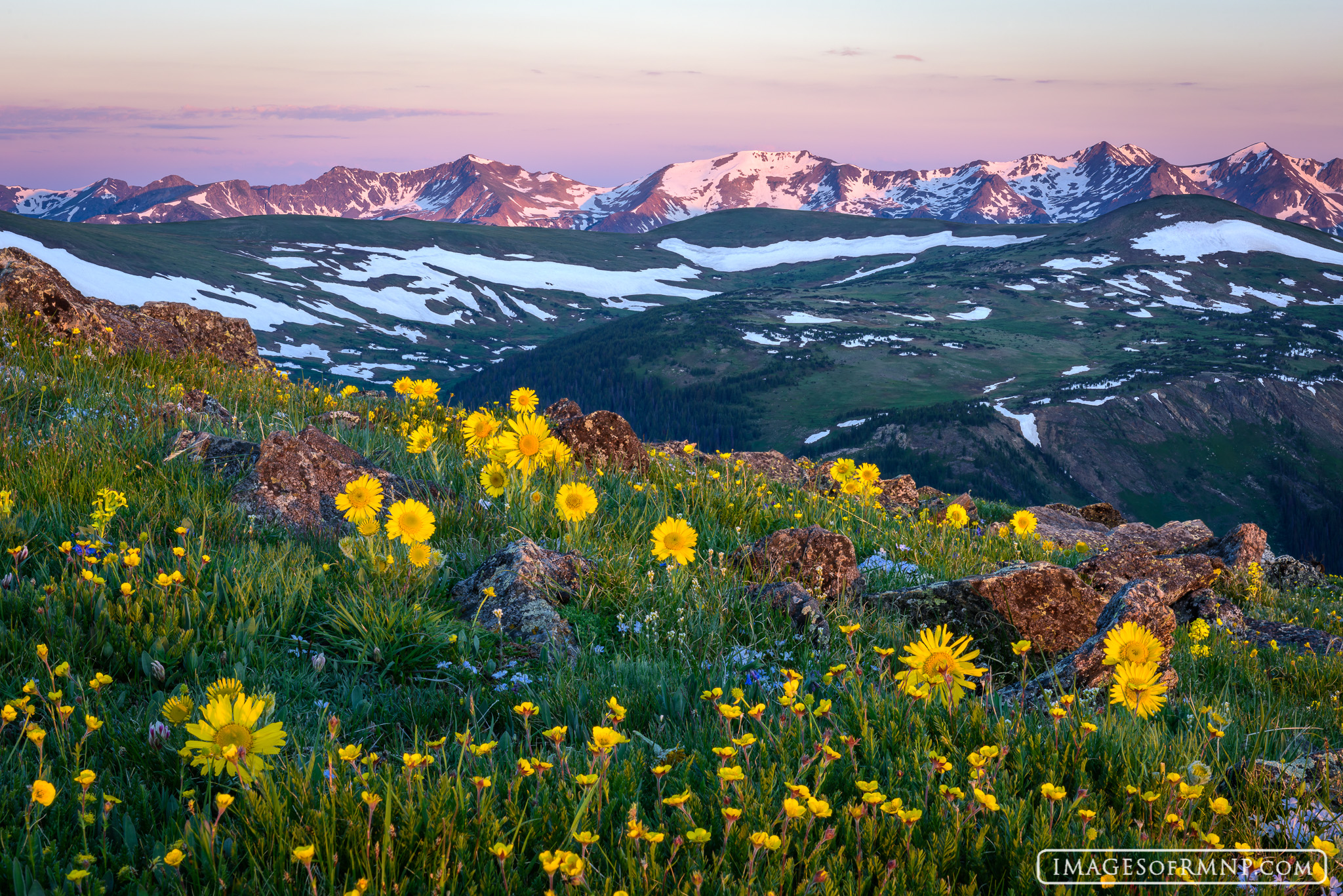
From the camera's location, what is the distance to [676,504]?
7.57 metres

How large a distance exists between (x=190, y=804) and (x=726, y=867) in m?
1.67

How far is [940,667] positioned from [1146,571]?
7526 mm

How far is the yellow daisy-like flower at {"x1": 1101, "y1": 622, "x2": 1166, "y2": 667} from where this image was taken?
346cm

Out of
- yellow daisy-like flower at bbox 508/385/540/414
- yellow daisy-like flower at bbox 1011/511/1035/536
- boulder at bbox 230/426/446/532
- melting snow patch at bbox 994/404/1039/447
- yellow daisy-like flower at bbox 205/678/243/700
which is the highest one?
yellow daisy-like flower at bbox 508/385/540/414

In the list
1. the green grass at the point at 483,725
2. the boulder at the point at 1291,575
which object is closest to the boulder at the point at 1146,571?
the green grass at the point at 483,725

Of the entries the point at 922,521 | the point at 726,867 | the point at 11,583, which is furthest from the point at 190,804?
the point at 922,521

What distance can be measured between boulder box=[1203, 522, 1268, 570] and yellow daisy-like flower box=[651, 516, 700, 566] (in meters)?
11.4

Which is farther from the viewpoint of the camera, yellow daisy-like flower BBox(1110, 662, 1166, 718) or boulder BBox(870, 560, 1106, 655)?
boulder BBox(870, 560, 1106, 655)

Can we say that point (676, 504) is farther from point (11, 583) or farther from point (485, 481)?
point (11, 583)

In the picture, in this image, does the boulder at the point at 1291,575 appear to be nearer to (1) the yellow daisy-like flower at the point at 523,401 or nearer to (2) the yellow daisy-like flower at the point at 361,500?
(1) the yellow daisy-like flower at the point at 523,401

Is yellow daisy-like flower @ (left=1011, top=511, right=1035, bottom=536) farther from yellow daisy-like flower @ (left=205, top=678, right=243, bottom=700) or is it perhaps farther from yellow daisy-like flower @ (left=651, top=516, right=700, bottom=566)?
yellow daisy-like flower @ (left=205, top=678, right=243, bottom=700)

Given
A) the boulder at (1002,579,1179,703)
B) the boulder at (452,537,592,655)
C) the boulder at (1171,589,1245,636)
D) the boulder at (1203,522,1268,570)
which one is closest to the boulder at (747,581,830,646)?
the boulder at (1002,579,1179,703)

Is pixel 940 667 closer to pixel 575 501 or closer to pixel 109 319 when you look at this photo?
pixel 575 501

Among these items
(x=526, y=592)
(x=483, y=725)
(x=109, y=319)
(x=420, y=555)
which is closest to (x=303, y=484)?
(x=420, y=555)
